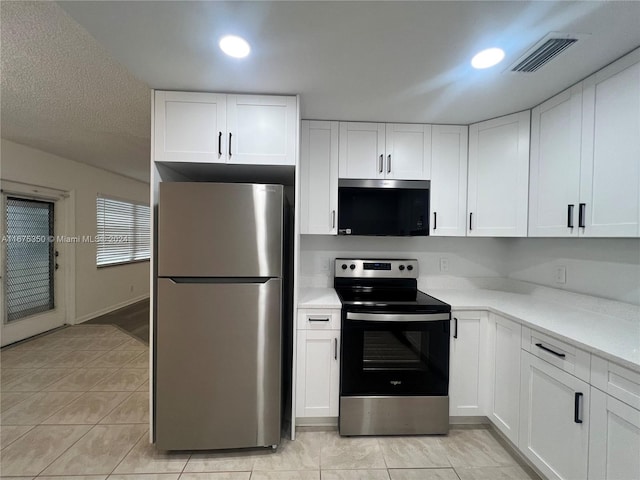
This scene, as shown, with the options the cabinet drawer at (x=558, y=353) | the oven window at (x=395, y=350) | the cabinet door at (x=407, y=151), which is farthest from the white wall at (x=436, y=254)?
the cabinet drawer at (x=558, y=353)

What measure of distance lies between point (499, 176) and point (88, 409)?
12.4ft

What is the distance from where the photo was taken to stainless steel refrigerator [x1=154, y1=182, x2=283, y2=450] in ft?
5.06

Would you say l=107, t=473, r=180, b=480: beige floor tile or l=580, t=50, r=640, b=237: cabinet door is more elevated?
l=580, t=50, r=640, b=237: cabinet door

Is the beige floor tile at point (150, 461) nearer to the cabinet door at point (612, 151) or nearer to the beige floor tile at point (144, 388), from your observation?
the beige floor tile at point (144, 388)

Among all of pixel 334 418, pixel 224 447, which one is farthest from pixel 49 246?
pixel 334 418

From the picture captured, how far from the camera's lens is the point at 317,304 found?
1763mm

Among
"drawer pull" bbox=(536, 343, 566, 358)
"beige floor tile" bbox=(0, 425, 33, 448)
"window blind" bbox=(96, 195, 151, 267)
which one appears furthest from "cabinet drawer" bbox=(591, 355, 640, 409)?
"window blind" bbox=(96, 195, 151, 267)

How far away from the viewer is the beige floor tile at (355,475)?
149cm

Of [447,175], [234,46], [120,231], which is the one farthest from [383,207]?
[120,231]

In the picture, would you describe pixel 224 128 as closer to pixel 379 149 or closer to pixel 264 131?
pixel 264 131

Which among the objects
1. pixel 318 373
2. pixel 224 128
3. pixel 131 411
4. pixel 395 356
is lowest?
pixel 131 411

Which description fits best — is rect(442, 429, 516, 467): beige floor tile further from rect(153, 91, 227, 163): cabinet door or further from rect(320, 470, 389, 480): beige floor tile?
rect(153, 91, 227, 163): cabinet door

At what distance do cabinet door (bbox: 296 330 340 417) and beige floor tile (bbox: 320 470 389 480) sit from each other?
1.02 feet

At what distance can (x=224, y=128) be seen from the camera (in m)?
1.64
